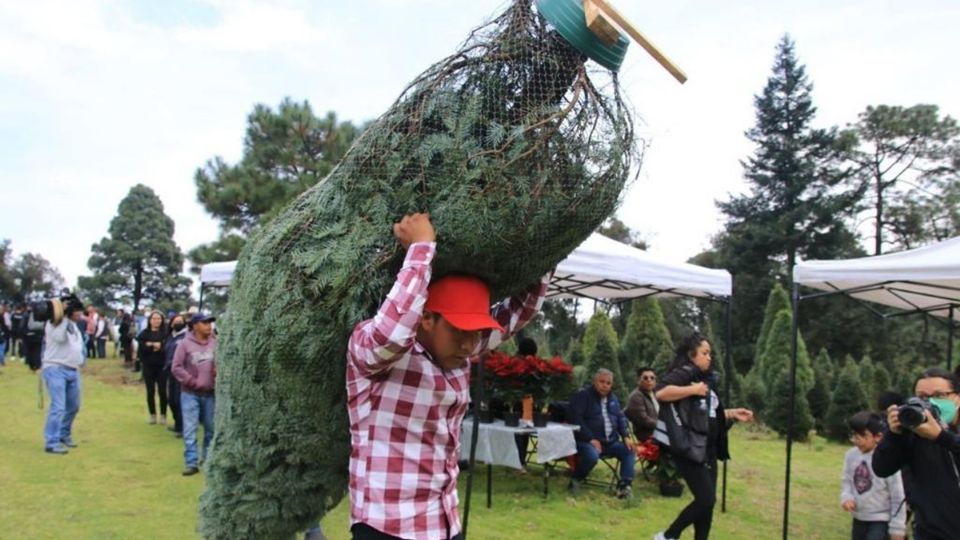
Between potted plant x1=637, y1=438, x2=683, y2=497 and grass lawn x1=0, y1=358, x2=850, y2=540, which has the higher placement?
potted plant x1=637, y1=438, x2=683, y2=497

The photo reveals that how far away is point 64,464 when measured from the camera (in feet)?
30.5

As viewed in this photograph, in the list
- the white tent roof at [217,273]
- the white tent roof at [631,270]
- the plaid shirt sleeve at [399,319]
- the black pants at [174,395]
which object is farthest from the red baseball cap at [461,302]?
the white tent roof at [217,273]

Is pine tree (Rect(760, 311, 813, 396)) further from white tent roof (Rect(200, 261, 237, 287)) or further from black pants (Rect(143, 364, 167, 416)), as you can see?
black pants (Rect(143, 364, 167, 416))

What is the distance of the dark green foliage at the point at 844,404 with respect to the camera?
14.9m

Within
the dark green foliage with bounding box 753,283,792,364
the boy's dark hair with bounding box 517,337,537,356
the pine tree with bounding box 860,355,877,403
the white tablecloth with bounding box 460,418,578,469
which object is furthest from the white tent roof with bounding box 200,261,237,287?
the dark green foliage with bounding box 753,283,792,364

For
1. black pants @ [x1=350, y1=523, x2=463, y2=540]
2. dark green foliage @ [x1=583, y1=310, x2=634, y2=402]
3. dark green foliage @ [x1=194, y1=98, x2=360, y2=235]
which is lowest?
dark green foliage @ [x1=583, y1=310, x2=634, y2=402]

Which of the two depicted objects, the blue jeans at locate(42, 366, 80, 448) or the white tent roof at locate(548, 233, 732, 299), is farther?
the blue jeans at locate(42, 366, 80, 448)

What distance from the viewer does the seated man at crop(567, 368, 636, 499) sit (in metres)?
9.14

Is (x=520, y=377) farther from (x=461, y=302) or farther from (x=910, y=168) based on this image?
(x=910, y=168)

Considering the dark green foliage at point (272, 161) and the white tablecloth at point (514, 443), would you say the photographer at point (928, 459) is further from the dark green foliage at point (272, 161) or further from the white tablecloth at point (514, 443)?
the dark green foliage at point (272, 161)

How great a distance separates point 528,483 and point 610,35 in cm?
798

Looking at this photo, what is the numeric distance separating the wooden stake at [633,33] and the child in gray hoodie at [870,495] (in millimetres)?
4600

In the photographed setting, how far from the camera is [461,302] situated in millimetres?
2469

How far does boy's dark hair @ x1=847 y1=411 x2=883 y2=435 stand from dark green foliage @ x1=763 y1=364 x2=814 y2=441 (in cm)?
839
